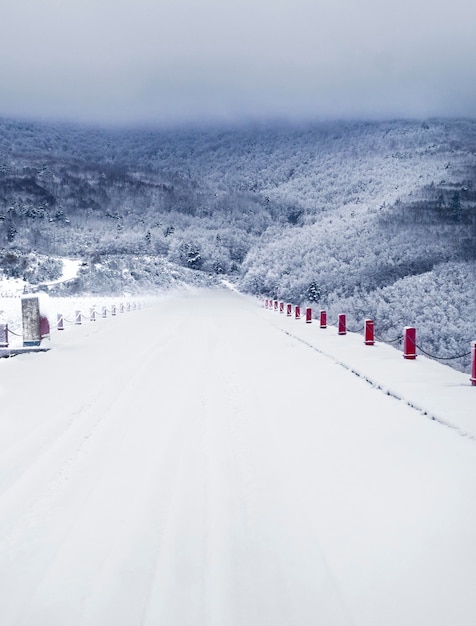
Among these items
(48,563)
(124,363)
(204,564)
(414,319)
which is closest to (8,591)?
(48,563)

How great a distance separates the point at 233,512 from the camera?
189 inches

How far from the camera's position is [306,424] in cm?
779

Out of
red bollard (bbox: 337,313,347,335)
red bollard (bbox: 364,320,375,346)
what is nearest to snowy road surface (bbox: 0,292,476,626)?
red bollard (bbox: 364,320,375,346)

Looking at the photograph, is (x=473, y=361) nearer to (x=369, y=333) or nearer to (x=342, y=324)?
(x=369, y=333)

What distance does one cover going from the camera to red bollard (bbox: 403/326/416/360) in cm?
1375

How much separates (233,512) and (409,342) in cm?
1009

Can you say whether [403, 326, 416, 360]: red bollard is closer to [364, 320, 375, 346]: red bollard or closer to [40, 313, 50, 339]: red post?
[364, 320, 375, 346]: red bollard

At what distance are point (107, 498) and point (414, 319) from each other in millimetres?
56098

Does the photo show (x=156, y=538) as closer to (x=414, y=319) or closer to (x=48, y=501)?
(x=48, y=501)

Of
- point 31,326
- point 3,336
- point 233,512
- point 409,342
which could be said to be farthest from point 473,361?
point 3,336

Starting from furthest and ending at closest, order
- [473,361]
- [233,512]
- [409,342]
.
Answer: [409,342]
[473,361]
[233,512]

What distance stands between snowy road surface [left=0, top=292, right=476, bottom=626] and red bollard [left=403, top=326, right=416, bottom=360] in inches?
177

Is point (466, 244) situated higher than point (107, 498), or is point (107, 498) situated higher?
point (466, 244)

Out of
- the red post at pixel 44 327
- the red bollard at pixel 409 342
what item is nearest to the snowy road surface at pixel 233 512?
the red bollard at pixel 409 342
